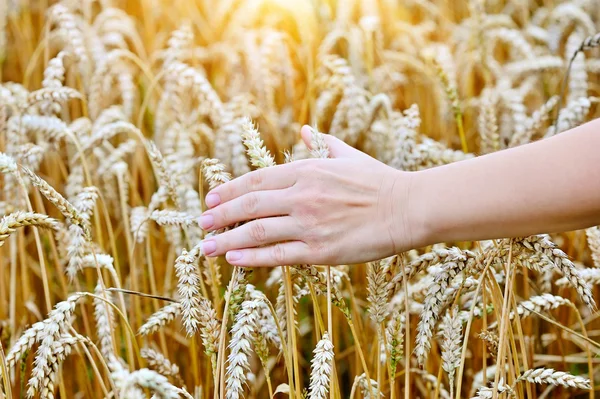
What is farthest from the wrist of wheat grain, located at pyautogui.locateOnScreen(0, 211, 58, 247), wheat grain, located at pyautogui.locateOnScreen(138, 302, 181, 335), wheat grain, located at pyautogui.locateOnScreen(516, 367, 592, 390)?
wheat grain, located at pyautogui.locateOnScreen(0, 211, 58, 247)

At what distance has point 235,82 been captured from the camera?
6.48 feet

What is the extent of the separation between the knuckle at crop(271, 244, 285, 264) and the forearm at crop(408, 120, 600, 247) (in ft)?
0.55

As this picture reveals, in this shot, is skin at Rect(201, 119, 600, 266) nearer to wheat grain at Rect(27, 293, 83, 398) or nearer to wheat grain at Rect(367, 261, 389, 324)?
wheat grain at Rect(367, 261, 389, 324)

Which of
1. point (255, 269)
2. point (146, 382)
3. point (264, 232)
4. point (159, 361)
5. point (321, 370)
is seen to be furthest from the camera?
point (255, 269)

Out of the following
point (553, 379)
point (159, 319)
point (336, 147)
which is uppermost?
point (336, 147)

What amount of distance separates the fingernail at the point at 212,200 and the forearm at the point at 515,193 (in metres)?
0.27

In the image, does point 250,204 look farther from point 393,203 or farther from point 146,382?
point 146,382

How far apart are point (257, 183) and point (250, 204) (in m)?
0.03

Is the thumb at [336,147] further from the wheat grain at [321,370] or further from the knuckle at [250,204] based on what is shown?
the wheat grain at [321,370]

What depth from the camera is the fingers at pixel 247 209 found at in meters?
0.86

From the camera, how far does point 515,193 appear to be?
2.47 feet

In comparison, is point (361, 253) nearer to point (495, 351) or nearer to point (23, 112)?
point (495, 351)

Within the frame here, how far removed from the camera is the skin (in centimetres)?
74

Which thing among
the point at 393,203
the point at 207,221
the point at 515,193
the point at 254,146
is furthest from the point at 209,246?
the point at 515,193
